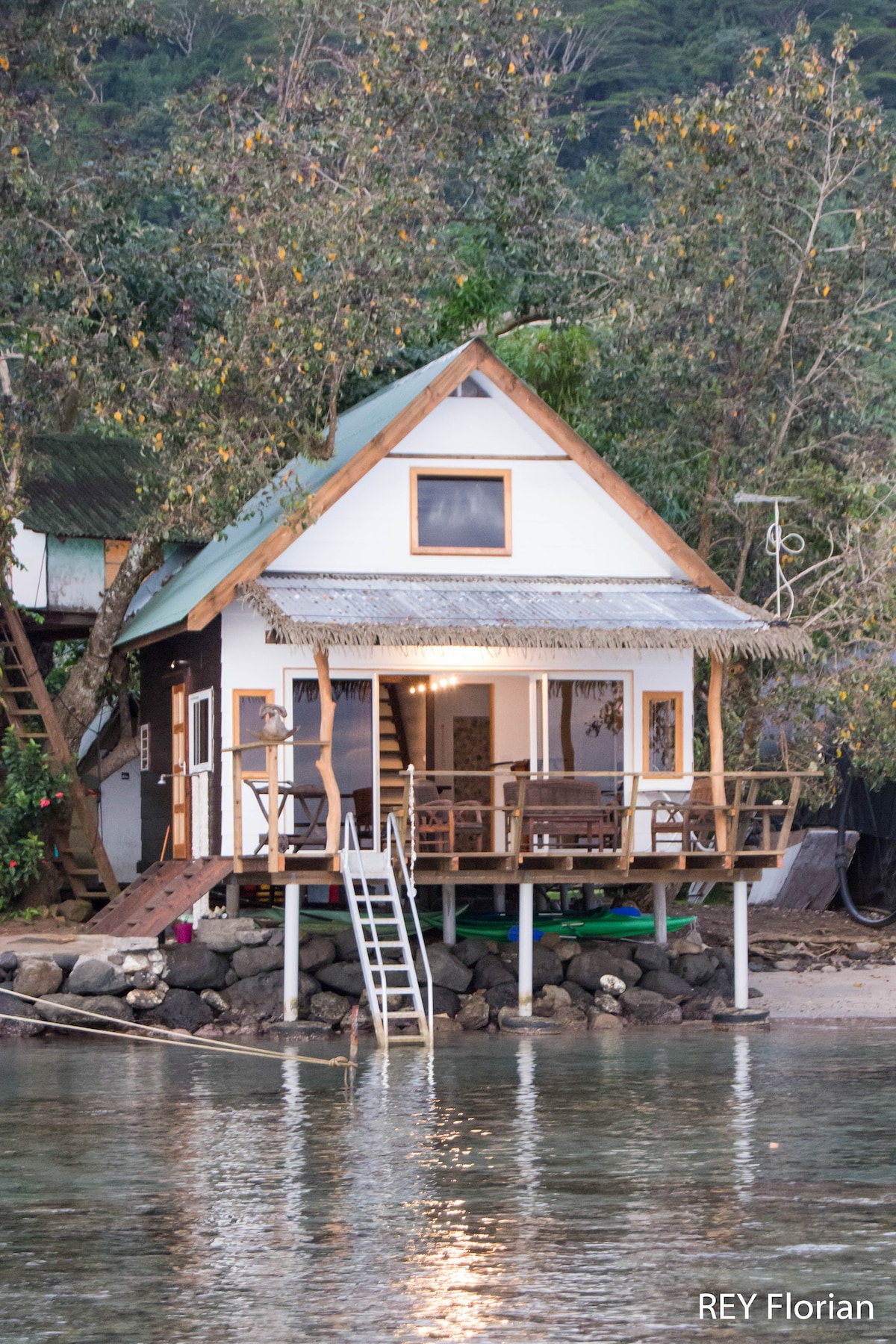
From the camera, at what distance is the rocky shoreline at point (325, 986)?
60.6 feet

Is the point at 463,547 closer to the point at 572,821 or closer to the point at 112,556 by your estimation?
the point at 572,821

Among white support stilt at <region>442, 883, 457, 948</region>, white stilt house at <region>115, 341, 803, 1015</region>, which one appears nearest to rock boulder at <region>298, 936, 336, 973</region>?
white stilt house at <region>115, 341, 803, 1015</region>

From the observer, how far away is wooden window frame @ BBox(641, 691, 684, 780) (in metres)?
20.7

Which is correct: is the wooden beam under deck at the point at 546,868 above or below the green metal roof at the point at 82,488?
below

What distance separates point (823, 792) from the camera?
79.6 feet

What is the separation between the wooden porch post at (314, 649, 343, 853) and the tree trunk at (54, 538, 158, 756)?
4.94 m

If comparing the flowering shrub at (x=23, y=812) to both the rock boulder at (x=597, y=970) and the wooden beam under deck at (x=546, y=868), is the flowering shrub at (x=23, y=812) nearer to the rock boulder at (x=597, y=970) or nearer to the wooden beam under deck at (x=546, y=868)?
the wooden beam under deck at (x=546, y=868)

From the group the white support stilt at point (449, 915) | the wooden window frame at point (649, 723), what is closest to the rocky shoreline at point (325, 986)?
Answer: the white support stilt at point (449, 915)

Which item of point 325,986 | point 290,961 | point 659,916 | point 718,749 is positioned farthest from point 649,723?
point 290,961

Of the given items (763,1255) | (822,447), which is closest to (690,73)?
(822,447)

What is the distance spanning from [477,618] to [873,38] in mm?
44509

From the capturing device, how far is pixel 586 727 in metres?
21.3

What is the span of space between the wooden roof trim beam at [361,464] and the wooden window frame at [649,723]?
4113 mm

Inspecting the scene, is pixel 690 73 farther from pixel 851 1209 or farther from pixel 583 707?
pixel 851 1209
